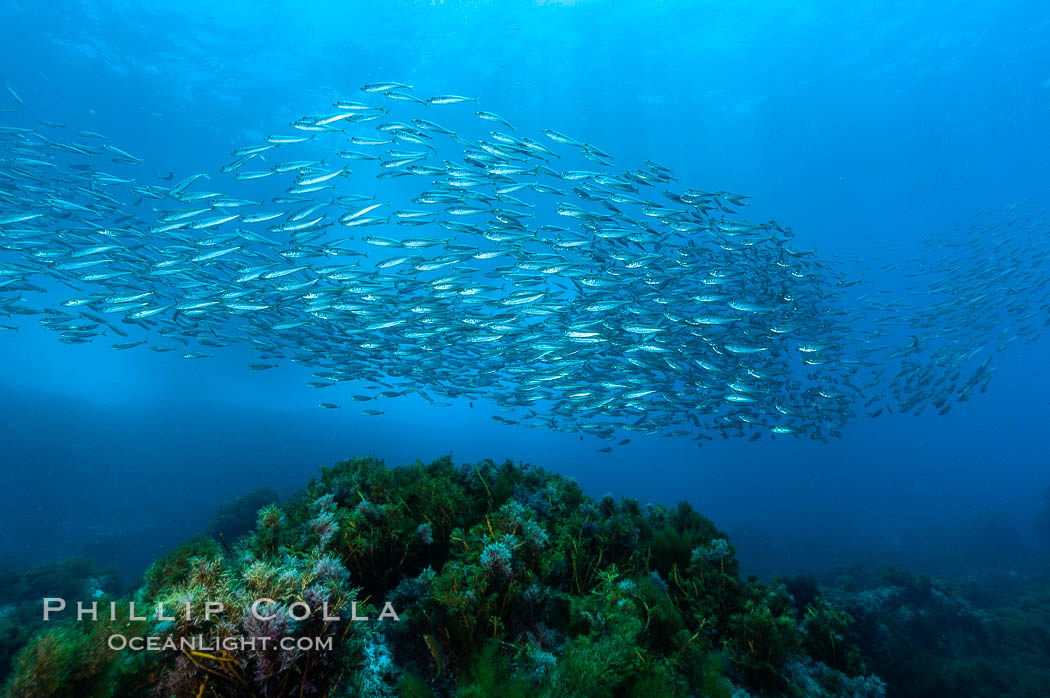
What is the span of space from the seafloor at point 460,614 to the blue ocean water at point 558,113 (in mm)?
22020

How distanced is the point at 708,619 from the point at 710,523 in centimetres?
189

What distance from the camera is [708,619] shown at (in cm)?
367

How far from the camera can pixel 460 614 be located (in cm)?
294

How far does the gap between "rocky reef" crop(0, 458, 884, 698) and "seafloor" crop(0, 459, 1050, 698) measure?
0.04 ft

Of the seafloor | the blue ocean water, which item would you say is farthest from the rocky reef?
the blue ocean water

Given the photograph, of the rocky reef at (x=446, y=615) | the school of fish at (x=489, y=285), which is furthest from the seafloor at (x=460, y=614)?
the school of fish at (x=489, y=285)

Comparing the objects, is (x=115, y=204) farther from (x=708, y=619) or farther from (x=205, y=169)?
(x=708, y=619)

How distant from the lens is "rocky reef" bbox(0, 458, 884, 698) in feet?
6.14

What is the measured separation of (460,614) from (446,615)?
0.13 metres

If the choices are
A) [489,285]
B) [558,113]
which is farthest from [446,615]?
[558,113]

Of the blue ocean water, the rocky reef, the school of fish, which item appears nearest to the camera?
the rocky reef

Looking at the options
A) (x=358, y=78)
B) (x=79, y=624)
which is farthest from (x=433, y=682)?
(x=358, y=78)

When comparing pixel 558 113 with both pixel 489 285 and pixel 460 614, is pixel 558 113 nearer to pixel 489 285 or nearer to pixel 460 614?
pixel 489 285

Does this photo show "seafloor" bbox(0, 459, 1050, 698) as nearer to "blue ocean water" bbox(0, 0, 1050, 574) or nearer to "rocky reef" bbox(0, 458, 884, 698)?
"rocky reef" bbox(0, 458, 884, 698)
